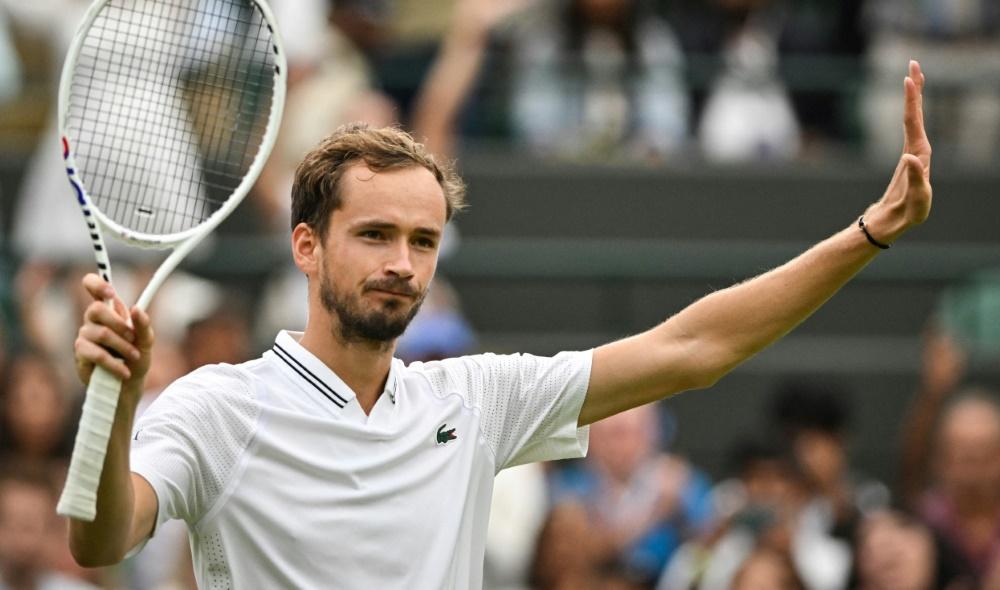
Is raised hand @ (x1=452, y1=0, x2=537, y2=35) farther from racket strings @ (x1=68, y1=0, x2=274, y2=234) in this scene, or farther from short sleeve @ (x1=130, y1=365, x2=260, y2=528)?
short sleeve @ (x1=130, y1=365, x2=260, y2=528)

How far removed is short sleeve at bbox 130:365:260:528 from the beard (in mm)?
266

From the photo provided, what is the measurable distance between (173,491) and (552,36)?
800 cm

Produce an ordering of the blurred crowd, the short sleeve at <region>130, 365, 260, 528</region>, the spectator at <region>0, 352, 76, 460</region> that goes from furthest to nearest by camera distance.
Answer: the spectator at <region>0, 352, 76, 460</region>, the blurred crowd, the short sleeve at <region>130, 365, 260, 528</region>

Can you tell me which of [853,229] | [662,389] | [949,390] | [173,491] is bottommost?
[949,390]

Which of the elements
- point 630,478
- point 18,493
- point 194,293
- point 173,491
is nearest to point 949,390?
point 630,478

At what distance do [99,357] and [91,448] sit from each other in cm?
18

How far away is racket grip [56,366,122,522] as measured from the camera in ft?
11.6

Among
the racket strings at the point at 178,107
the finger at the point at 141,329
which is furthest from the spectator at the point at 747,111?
the finger at the point at 141,329

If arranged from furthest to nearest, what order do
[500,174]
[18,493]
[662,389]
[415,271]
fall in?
[500,174]
[18,493]
[662,389]
[415,271]

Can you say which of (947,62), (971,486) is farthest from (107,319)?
(947,62)

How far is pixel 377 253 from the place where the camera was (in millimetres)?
4137

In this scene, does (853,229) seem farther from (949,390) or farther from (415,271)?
(949,390)

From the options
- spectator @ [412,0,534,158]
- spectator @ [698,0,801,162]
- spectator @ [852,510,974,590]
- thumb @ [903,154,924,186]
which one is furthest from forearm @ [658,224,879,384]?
spectator @ [698,0,801,162]

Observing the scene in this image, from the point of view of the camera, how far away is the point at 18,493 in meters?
7.84
